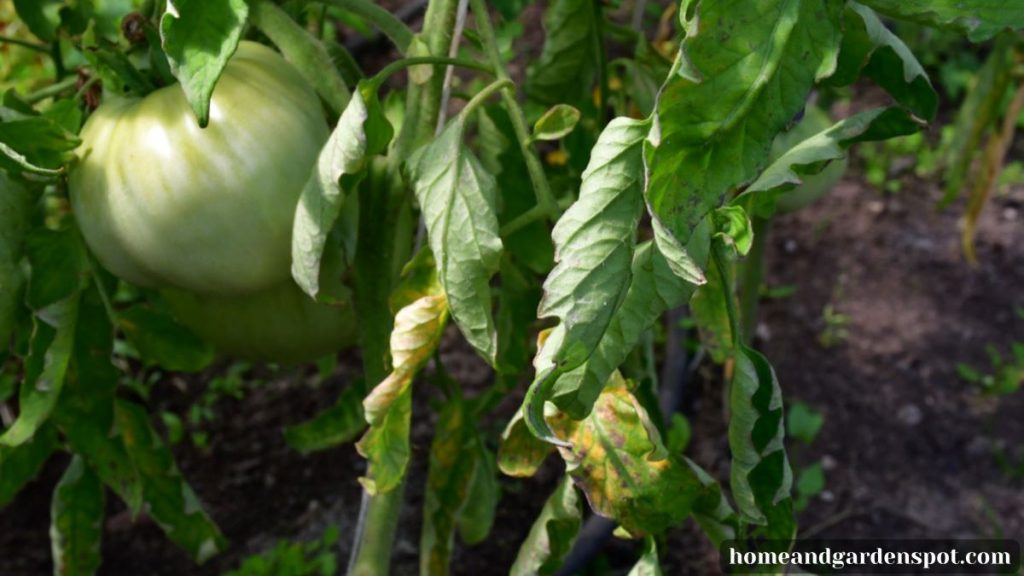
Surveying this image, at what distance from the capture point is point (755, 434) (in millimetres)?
532

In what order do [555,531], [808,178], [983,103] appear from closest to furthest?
[555,531], [808,178], [983,103]

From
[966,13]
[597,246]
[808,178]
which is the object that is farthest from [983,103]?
[597,246]

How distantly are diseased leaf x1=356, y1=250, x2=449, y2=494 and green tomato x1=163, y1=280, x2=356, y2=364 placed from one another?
9 centimetres

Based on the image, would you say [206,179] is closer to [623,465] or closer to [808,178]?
[623,465]

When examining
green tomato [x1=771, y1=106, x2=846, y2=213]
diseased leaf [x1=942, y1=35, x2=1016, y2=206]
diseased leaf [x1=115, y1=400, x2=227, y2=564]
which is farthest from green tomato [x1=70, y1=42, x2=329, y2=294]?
diseased leaf [x1=942, y1=35, x2=1016, y2=206]

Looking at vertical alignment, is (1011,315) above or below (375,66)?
below

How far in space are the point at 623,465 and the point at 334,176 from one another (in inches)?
8.6

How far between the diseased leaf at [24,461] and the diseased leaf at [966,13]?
64 centimetres

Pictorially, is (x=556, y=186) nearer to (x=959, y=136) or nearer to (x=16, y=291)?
(x=16, y=291)

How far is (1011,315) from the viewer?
6.37 ft

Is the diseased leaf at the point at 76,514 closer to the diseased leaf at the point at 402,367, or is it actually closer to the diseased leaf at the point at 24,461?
the diseased leaf at the point at 24,461

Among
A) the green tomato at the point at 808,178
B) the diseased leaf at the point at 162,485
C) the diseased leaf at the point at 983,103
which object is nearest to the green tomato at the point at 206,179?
the diseased leaf at the point at 162,485

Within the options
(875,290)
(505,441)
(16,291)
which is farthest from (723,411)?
(16,291)

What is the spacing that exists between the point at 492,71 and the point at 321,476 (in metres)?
1.01
